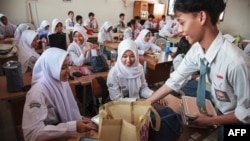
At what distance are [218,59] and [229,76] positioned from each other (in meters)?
0.13

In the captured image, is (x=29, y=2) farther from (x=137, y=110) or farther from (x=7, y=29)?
(x=137, y=110)

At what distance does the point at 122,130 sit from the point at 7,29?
7.24 m

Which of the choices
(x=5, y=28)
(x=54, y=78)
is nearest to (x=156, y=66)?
(x=54, y=78)

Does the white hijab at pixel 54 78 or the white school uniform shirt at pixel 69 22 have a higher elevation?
the white school uniform shirt at pixel 69 22

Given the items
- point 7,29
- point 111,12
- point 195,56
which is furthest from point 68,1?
point 195,56

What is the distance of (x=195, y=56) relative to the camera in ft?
4.74

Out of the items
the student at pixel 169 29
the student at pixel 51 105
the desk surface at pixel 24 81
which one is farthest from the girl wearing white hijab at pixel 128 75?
the student at pixel 169 29

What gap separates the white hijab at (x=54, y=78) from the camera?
4.92ft

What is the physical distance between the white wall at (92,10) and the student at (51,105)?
23.6 feet

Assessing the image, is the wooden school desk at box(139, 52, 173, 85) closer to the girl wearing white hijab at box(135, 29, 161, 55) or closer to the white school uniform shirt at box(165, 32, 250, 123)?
the girl wearing white hijab at box(135, 29, 161, 55)

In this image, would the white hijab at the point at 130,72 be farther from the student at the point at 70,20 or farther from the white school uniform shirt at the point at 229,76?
the student at the point at 70,20

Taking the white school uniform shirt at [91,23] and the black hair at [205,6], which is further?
the white school uniform shirt at [91,23]

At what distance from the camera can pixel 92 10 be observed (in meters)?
9.30

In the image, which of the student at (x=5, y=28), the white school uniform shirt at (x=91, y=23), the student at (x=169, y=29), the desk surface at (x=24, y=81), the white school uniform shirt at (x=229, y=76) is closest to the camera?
the white school uniform shirt at (x=229, y=76)
